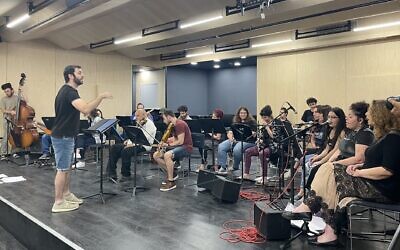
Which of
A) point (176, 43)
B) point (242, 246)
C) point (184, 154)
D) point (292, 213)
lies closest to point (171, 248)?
point (242, 246)

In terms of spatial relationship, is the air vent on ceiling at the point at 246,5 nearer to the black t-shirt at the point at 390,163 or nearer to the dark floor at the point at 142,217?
the dark floor at the point at 142,217

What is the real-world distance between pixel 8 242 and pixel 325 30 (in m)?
7.11

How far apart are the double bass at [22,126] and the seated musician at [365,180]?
19.4ft

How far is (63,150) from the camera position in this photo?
149 inches

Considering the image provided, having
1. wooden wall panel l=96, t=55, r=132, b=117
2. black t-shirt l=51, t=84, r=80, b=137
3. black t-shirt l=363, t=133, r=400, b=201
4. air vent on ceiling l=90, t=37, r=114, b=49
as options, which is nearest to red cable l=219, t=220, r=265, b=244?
black t-shirt l=363, t=133, r=400, b=201

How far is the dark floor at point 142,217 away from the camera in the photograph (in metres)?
3.03

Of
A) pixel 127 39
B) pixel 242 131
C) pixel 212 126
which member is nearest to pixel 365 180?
pixel 242 131

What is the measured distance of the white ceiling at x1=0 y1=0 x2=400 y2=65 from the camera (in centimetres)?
588

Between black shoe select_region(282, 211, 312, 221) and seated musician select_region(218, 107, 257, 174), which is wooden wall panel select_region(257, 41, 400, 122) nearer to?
seated musician select_region(218, 107, 257, 174)

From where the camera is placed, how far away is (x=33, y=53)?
9477mm

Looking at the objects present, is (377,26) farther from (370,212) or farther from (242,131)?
(370,212)

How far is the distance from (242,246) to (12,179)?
14.3 feet

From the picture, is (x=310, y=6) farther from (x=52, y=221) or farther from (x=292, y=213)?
(x=52, y=221)

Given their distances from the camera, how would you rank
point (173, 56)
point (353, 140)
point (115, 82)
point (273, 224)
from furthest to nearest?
1. point (173, 56)
2. point (115, 82)
3. point (353, 140)
4. point (273, 224)
